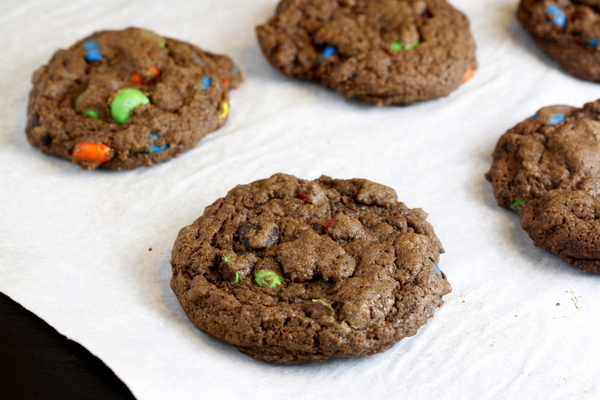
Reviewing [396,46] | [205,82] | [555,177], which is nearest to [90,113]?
[205,82]

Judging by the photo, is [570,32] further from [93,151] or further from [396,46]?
[93,151]

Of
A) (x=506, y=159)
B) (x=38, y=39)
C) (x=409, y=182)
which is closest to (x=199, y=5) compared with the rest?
(x=38, y=39)

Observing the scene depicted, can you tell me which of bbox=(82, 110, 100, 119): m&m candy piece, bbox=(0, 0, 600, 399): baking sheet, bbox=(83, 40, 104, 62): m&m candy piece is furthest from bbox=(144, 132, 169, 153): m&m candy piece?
bbox=(83, 40, 104, 62): m&m candy piece

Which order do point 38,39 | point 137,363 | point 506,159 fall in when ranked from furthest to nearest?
point 38,39
point 506,159
point 137,363

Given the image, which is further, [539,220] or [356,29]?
[356,29]

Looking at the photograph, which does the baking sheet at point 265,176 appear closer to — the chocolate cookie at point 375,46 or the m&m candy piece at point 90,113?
the chocolate cookie at point 375,46

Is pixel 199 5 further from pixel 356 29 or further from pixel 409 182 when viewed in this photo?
pixel 409 182

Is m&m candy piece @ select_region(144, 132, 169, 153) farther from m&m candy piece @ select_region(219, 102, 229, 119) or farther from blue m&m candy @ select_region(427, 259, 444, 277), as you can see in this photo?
blue m&m candy @ select_region(427, 259, 444, 277)
